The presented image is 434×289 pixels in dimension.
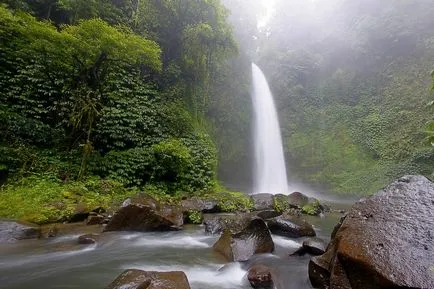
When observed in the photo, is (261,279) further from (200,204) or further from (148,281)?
(200,204)

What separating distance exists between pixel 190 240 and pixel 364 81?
2195 cm

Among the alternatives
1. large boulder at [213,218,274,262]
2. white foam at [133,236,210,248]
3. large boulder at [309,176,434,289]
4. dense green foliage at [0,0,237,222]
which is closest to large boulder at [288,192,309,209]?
dense green foliage at [0,0,237,222]

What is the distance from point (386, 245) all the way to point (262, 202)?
6631 mm

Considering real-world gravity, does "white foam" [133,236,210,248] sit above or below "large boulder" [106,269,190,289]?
below

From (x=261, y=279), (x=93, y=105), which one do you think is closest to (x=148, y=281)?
(x=261, y=279)

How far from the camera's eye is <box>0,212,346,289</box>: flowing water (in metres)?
4.03

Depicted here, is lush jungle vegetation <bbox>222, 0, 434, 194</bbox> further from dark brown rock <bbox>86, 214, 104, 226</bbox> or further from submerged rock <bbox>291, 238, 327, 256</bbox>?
dark brown rock <bbox>86, 214, 104, 226</bbox>

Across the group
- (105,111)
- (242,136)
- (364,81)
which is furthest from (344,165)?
(105,111)

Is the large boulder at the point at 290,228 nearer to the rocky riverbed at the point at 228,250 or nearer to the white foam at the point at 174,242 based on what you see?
the rocky riverbed at the point at 228,250

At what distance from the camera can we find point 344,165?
1875cm

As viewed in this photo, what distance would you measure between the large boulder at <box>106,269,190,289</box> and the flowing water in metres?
0.59

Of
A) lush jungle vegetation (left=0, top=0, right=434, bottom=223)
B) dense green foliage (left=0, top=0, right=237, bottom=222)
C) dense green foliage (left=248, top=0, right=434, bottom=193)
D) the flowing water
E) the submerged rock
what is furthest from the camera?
dense green foliage (left=248, top=0, right=434, bottom=193)

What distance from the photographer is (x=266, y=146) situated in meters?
20.1

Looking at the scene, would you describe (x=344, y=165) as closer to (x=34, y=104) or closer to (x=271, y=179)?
(x=271, y=179)
